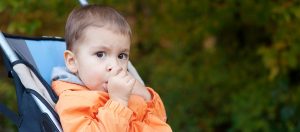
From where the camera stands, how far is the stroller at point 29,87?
11.6ft

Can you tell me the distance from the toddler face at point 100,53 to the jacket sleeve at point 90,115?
0.49 ft

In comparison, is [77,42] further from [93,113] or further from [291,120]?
[291,120]

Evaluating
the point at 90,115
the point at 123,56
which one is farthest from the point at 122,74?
the point at 90,115

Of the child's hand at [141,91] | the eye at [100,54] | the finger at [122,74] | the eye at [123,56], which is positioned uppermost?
the eye at [100,54]

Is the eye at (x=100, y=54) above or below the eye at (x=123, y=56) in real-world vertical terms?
above

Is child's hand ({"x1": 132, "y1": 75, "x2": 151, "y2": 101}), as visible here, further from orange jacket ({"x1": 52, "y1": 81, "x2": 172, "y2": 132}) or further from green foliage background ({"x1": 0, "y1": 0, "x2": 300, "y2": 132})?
green foliage background ({"x1": 0, "y1": 0, "x2": 300, "y2": 132})

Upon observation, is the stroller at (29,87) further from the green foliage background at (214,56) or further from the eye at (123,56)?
the green foliage background at (214,56)

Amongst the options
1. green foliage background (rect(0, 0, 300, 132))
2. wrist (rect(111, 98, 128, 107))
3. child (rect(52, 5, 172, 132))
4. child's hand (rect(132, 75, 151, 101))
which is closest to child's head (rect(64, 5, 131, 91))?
child (rect(52, 5, 172, 132))

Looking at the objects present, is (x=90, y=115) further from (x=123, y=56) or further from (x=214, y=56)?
(x=214, y=56)

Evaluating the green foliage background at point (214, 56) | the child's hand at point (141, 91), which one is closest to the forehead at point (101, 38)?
the child's hand at point (141, 91)

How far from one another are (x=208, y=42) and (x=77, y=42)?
14.7ft

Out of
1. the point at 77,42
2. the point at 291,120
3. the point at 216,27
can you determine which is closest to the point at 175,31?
the point at 216,27

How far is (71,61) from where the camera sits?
12.5 ft

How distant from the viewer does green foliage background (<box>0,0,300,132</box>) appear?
20.3 feet
